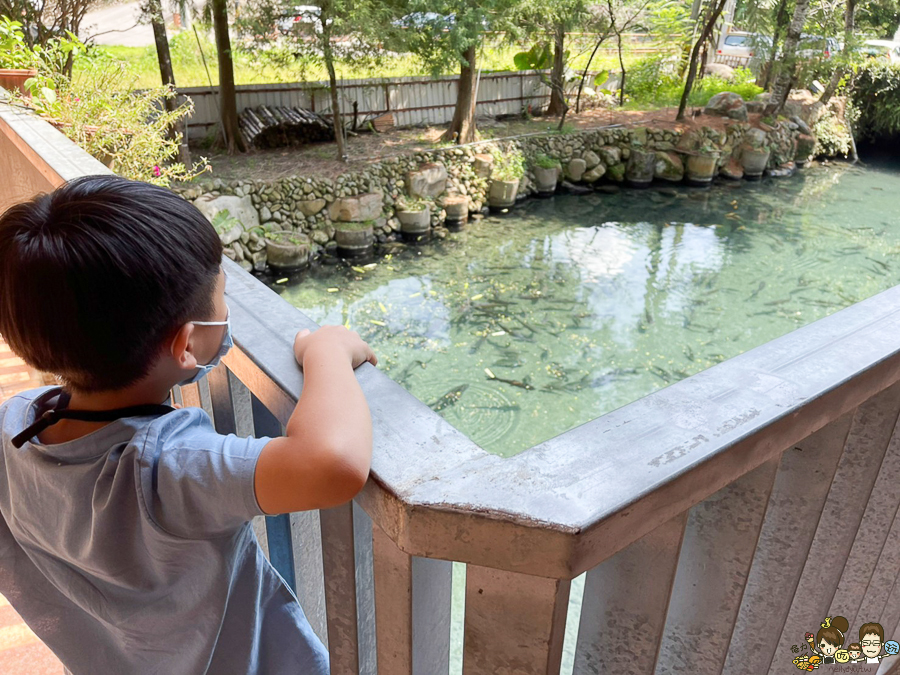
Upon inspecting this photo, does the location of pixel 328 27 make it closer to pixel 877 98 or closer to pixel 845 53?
pixel 845 53

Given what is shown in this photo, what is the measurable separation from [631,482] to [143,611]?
2.02 feet

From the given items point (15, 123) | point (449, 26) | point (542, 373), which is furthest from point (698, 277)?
point (15, 123)

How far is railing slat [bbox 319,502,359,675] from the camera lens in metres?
0.69

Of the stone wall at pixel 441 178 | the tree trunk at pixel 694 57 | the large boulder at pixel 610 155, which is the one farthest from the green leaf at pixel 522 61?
the tree trunk at pixel 694 57

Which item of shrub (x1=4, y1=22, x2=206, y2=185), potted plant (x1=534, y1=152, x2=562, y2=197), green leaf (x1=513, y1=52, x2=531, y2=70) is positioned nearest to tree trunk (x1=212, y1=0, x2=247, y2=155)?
potted plant (x1=534, y1=152, x2=562, y2=197)

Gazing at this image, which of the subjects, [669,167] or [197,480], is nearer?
[197,480]

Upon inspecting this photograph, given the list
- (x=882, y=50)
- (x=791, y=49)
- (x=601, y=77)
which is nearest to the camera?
(x=791, y=49)

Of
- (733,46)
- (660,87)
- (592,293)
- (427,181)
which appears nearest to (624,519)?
(592,293)

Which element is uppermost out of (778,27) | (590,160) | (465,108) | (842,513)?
(778,27)

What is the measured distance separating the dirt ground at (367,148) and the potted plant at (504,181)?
954 millimetres

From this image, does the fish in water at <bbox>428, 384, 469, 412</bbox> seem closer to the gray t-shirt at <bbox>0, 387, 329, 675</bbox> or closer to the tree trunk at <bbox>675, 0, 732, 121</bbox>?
the gray t-shirt at <bbox>0, 387, 329, 675</bbox>

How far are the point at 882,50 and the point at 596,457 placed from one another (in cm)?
2119

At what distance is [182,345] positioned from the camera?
2.43 ft

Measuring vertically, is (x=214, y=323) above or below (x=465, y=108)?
above
